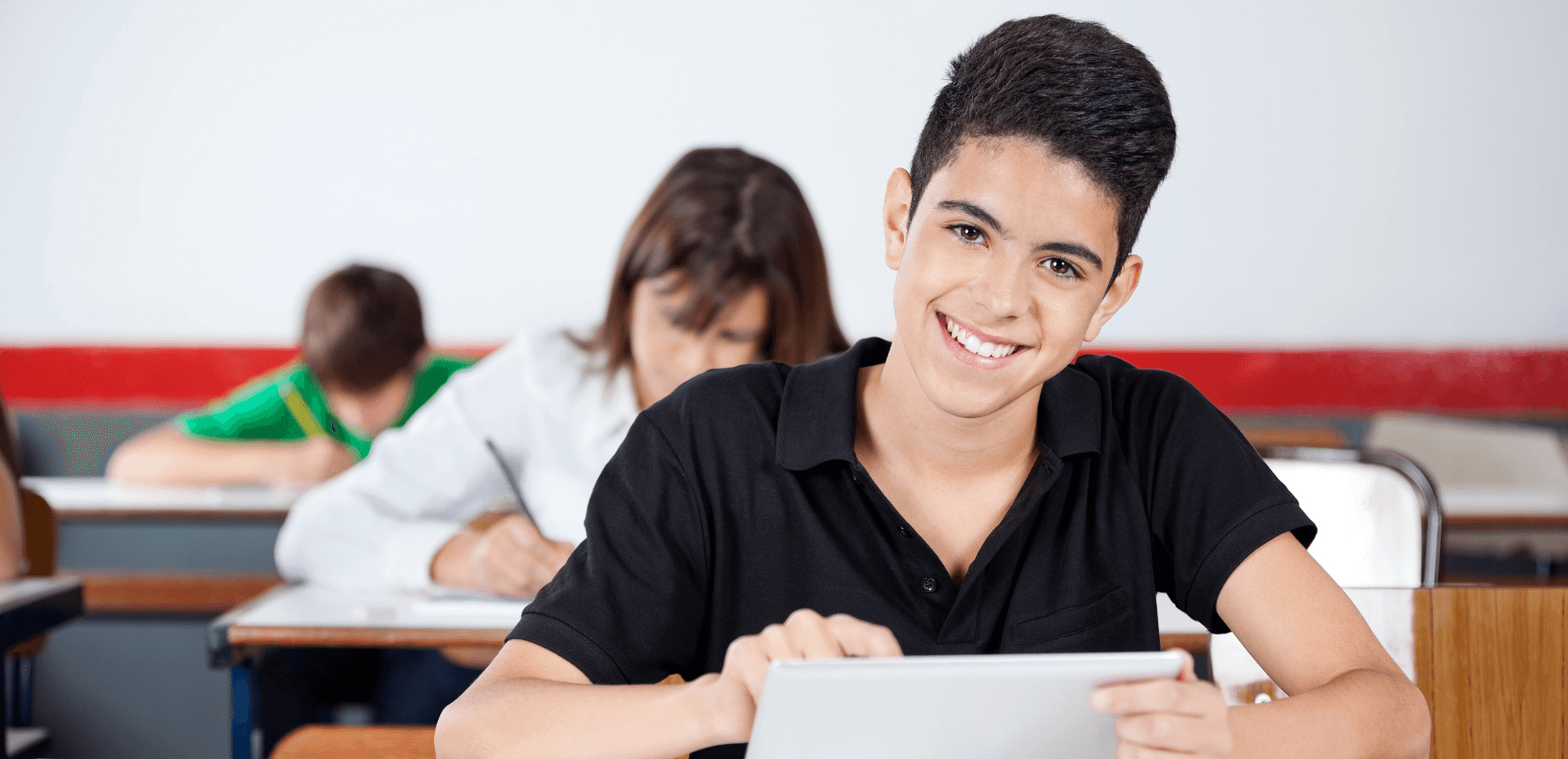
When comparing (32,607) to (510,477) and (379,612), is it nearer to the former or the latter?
(379,612)

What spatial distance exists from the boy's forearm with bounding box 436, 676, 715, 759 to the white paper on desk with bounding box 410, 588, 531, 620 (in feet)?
1.92

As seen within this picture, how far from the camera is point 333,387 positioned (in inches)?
106

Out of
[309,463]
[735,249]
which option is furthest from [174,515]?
[735,249]

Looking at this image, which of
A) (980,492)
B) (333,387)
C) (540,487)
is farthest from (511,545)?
(333,387)

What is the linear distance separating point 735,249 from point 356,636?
774mm

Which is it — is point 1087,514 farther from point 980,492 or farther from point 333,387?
point 333,387

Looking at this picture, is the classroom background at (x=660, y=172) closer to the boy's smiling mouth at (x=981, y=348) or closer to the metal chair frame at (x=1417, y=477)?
the metal chair frame at (x=1417, y=477)

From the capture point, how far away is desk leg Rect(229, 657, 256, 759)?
1372mm

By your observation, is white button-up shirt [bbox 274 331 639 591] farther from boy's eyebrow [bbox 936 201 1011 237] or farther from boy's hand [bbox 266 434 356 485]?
boy's eyebrow [bbox 936 201 1011 237]

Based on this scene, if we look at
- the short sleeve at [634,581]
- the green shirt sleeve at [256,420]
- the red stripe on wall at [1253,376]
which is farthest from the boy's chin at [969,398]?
→ the red stripe on wall at [1253,376]

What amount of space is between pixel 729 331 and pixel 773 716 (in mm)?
1207

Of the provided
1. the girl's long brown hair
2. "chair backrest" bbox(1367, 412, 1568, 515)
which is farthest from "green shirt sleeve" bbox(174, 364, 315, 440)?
"chair backrest" bbox(1367, 412, 1568, 515)

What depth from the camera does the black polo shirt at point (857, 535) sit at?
903 millimetres

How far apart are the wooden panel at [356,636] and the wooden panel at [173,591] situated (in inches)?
52.8
